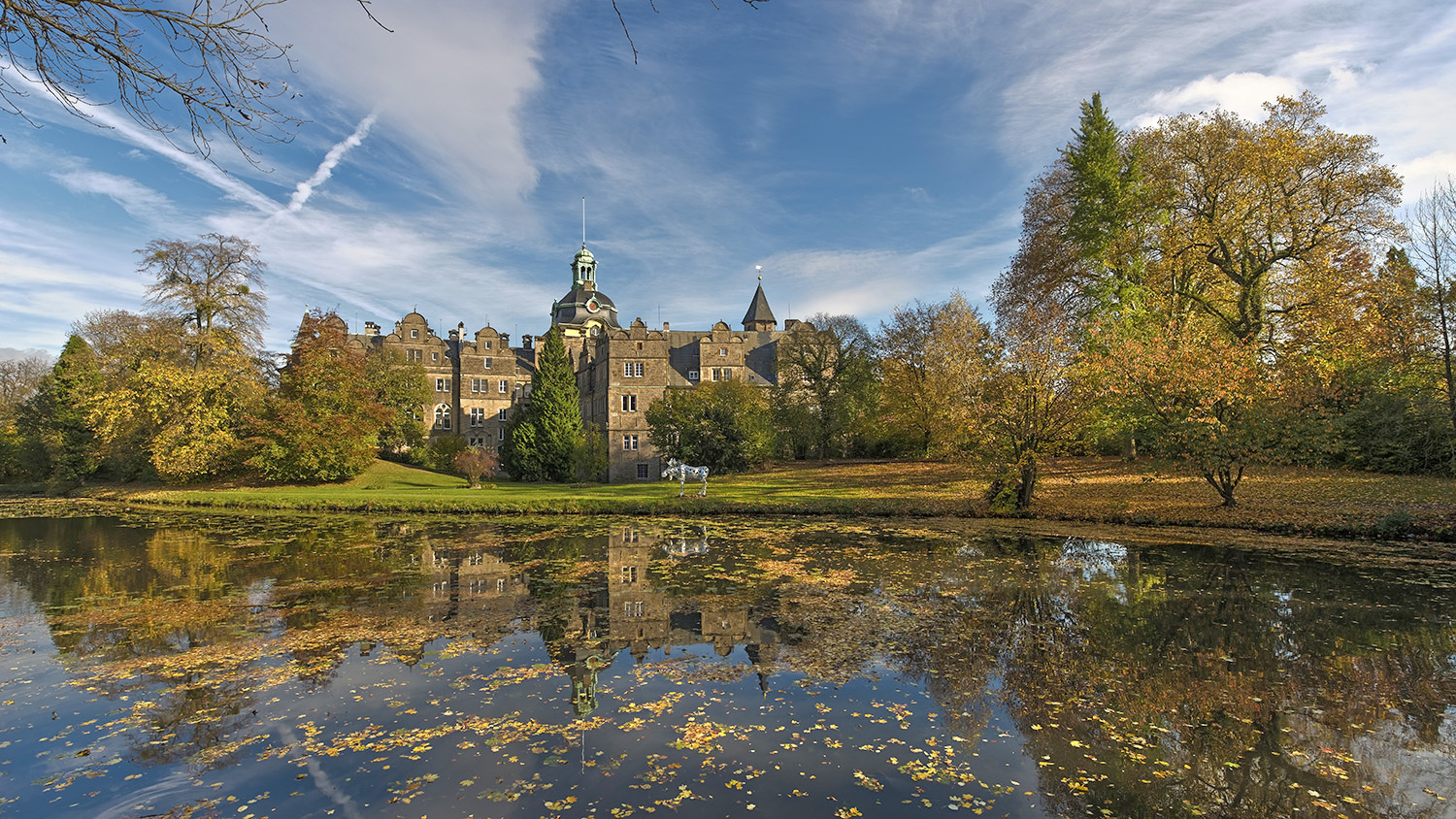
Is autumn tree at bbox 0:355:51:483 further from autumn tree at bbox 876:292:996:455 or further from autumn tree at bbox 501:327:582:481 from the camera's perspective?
autumn tree at bbox 876:292:996:455

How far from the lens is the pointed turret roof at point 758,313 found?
239 ft

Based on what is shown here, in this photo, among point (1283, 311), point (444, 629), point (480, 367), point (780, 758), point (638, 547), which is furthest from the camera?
point (480, 367)

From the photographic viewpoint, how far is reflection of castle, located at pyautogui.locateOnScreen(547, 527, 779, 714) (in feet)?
23.7

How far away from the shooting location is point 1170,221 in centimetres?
2697

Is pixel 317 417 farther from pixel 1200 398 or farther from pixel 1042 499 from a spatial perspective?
pixel 1200 398

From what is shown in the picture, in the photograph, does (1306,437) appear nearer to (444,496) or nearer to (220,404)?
(444,496)

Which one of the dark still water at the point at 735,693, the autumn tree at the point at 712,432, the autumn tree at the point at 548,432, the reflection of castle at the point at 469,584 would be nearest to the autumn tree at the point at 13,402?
the autumn tree at the point at 548,432

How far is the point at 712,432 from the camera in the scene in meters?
36.1

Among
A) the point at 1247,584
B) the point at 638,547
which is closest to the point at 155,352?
the point at 638,547

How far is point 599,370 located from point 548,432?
26.8 feet

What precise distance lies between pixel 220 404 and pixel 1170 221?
142ft

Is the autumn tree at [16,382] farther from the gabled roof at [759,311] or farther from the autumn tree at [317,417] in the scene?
the gabled roof at [759,311]

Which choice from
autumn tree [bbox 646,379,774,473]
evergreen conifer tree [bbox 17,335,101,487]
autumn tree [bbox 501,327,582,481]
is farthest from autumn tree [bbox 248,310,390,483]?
autumn tree [bbox 646,379,774,473]

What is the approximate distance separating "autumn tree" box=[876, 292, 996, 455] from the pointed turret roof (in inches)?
1174
